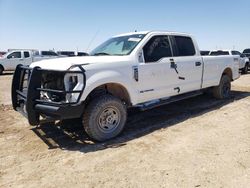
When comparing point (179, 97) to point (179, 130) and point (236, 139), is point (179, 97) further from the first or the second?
point (236, 139)

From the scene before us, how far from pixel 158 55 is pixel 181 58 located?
2.65 ft

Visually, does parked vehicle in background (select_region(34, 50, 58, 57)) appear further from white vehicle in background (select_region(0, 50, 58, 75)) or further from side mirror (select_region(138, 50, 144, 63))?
side mirror (select_region(138, 50, 144, 63))

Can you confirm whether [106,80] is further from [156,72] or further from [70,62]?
[156,72]

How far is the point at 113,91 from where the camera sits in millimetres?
5371

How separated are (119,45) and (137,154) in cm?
259

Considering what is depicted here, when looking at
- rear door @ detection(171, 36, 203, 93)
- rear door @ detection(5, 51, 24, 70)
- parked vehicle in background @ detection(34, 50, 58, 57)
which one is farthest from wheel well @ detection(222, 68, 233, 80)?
rear door @ detection(5, 51, 24, 70)

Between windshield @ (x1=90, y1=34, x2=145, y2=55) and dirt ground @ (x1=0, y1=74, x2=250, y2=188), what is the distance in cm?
155

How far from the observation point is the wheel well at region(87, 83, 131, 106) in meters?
4.96

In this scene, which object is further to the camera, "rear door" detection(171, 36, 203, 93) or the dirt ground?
"rear door" detection(171, 36, 203, 93)

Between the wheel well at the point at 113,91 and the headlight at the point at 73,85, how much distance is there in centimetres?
41

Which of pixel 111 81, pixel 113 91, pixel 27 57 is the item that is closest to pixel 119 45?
pixel 113 91

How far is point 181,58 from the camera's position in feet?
21.0

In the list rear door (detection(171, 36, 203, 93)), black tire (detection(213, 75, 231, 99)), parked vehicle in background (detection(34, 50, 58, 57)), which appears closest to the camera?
rear door (detection(171, 36, 203, 93))

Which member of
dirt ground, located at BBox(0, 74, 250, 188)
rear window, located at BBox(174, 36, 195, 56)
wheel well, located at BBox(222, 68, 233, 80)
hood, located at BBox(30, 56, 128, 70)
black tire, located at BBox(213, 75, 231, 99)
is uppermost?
rear window, located at BBox(174, 36, 195, 56)
